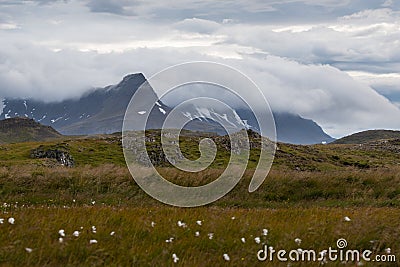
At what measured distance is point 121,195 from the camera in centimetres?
1908

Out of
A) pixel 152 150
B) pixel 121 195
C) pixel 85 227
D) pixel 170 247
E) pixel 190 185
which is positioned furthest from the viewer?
pixel 152 150

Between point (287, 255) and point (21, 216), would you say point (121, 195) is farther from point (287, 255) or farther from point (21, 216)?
point (287, 255)

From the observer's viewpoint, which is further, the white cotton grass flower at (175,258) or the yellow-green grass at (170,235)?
the yellow-green grass at (170,235)

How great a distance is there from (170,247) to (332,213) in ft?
17.1

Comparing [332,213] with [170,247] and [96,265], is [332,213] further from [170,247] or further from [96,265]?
[96,265]

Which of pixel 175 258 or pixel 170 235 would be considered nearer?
pixel 175 258

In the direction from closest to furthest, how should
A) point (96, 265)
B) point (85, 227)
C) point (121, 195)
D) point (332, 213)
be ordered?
point (96, 265), point (85, 227), point (332, 213), point (121, 195)

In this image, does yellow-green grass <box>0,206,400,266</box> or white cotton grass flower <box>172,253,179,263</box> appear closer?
white cotton grass flower <box>172,253,179,263</box>

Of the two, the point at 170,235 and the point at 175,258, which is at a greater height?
the point at 175,258

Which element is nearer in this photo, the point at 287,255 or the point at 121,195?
the point at 287,255

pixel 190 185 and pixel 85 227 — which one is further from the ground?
pixel 85 227

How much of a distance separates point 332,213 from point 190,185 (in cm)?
889

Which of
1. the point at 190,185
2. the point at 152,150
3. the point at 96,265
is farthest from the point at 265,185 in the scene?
the point at 152,150

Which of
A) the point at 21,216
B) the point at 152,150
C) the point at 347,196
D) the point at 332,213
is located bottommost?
the point at 152,150
